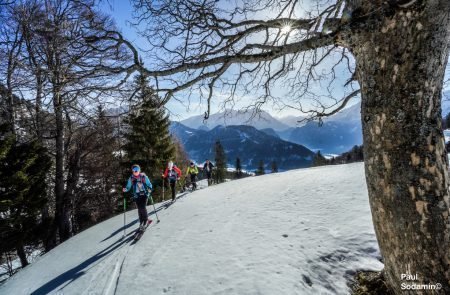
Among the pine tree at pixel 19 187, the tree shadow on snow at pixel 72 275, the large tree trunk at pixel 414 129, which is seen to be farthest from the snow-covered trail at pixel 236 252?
the pine tree at pixel 19 187

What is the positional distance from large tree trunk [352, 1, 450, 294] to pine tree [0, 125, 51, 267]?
1459 centimetres

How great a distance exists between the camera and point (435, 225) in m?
2.17

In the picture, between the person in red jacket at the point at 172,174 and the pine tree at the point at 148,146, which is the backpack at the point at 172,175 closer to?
the person in red jacket at the point at 172,174

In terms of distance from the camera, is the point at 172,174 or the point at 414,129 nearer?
the point at 414,129

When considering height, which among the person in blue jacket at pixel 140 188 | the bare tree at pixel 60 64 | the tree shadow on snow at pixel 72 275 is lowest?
the tree shadow on snow at pixel 72 275

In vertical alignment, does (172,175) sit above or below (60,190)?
above

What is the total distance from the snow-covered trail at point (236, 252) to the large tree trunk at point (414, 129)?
1.85m

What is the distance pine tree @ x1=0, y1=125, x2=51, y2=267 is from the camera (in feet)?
40.8

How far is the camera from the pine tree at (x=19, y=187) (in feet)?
40.8

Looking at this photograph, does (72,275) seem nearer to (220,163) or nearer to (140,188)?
(140,188)

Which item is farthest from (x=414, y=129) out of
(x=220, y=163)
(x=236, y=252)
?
(x=220, y=163)

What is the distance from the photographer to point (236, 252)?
5367mm

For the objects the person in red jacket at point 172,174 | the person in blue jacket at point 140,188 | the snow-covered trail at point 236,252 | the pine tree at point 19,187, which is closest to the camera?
the snow-covered trail at point 236,252

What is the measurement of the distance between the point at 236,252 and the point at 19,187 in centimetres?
1305
